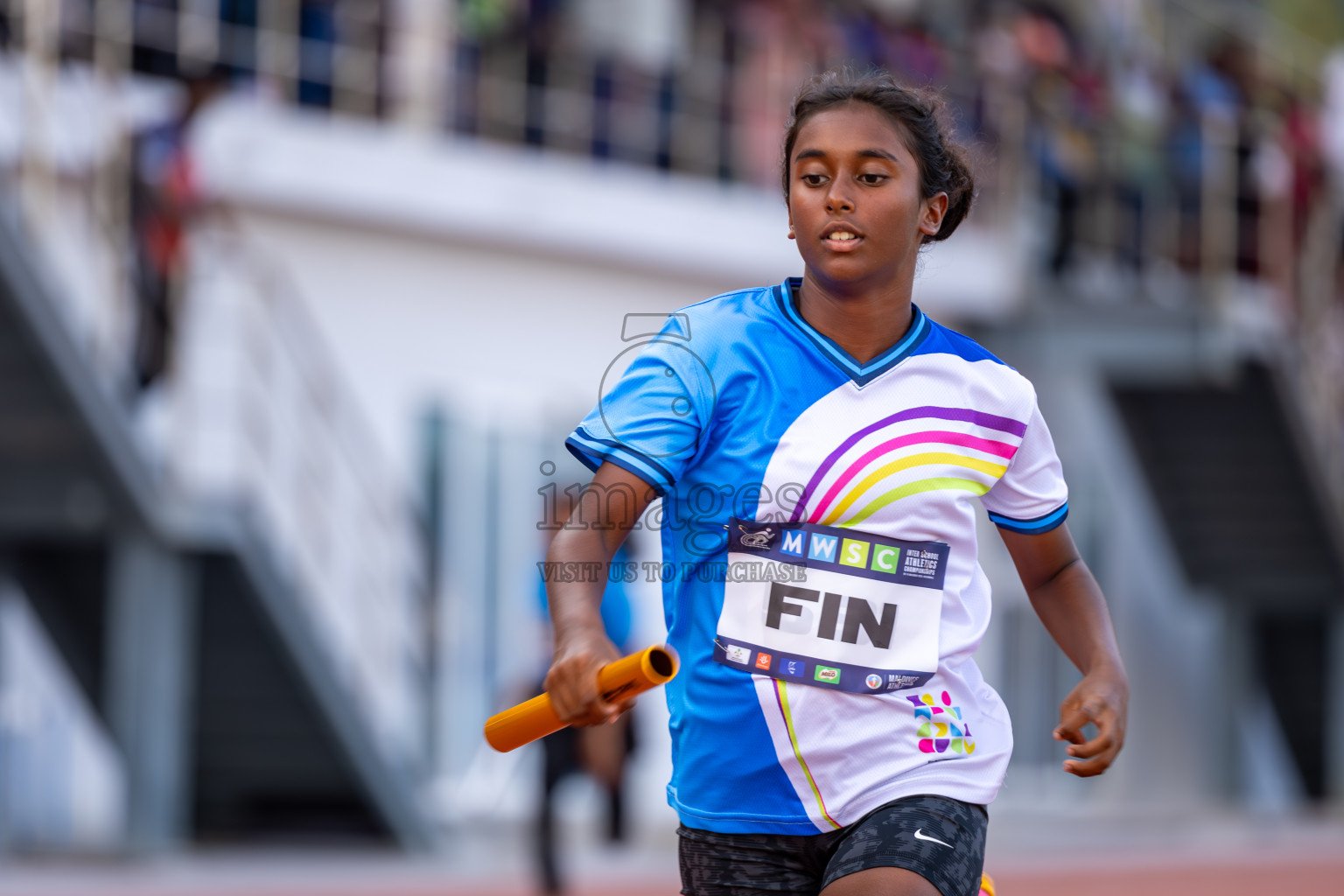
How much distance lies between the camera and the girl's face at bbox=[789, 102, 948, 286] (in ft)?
11.0

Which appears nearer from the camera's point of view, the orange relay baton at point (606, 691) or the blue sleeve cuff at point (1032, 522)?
the orange relay baton at point (606, 691)

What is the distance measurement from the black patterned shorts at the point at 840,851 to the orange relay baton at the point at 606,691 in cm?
60

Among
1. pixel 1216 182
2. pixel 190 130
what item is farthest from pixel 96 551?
pixel 1216 182

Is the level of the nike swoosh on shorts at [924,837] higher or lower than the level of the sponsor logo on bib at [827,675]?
lower

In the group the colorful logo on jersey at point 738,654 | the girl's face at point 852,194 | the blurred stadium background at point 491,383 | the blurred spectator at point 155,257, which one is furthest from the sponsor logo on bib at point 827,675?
the blurred spectator at point 155,257

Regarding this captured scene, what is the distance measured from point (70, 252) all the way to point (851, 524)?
34.0ft

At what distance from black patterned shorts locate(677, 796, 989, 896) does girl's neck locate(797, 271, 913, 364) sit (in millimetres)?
797

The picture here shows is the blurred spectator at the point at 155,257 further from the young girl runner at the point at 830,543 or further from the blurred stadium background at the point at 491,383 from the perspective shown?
the young girl runner at the point at 830,543

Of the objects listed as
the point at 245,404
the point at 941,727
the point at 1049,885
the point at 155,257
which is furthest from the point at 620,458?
the point at 1049,885

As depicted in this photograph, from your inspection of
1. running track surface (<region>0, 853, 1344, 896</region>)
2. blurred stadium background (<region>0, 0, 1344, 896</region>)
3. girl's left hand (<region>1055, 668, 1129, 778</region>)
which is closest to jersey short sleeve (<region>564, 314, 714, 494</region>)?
girl's left hand (<region>1055, 668, 1129, 778</region>)

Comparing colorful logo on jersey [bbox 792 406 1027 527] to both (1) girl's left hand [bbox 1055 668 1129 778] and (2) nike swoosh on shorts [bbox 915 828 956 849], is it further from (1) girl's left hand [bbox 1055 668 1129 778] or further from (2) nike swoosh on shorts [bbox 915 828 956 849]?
(2) nike swoosh on shorts [bbox 915 828 956 849]

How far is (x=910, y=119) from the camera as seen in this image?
11.3ft

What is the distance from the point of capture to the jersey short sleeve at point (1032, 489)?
11.9 feet

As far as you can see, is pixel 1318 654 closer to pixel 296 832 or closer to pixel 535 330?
pixel 535 330
